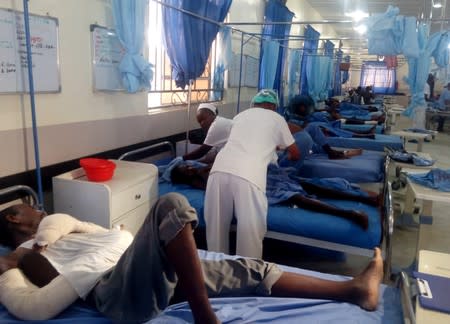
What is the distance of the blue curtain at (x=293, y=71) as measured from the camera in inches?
328

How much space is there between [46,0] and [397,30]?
300cm

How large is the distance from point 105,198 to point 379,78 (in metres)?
17.4

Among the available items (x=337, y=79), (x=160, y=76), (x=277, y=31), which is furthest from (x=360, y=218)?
(x=337, y=79)

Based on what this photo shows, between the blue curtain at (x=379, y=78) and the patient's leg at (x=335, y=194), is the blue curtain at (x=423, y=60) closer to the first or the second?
the patient's leg at (x=335, y=194)

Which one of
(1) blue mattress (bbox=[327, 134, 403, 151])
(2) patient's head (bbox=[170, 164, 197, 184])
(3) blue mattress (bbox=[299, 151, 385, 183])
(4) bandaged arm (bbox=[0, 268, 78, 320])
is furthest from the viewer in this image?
(1) blue mattress (bbox=[327, 134, 403, 151])

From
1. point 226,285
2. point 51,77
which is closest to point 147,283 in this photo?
point 226,285

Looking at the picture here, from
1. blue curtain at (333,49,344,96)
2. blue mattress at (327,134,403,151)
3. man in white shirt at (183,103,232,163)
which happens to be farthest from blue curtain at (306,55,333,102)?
man in white shirt at (183,103,232,163)

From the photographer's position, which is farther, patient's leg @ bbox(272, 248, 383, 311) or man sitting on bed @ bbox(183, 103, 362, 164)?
man sitting on bed @ bbox(183, 103, 362, 164)

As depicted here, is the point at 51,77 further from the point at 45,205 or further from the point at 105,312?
the point at 105,312

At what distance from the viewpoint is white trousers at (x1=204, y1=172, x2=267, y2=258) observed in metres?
2.58

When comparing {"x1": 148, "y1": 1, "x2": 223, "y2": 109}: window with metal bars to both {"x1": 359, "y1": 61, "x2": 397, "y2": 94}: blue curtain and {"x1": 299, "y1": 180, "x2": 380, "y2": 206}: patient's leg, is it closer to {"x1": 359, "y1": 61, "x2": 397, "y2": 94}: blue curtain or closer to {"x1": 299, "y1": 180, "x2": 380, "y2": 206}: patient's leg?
{"x1": 299, "y1": 180, "x2": 380, "y2": 206}: patient's leg

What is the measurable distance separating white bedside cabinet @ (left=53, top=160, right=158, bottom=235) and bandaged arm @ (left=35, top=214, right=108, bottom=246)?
0.34 meters

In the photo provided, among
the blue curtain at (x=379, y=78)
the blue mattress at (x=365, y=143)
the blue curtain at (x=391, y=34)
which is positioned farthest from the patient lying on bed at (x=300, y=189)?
the blue curtain at (x=379, y=78)

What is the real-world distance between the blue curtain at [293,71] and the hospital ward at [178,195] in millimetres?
3342
